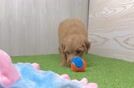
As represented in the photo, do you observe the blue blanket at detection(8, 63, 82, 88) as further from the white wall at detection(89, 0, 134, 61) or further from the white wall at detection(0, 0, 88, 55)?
the white wall at detection(0, 0, 88, 55)

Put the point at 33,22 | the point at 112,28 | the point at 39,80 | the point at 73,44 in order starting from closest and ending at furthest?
the point at 39,80, the point at 73,44, the point at 112,28, the point at 33,22

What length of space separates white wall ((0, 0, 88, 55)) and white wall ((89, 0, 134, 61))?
227 mm

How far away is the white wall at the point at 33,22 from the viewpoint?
256 centimetres

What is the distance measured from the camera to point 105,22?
2.52 metres

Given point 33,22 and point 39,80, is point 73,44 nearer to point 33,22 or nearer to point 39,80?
point 33,22

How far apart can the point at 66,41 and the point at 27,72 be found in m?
1.07

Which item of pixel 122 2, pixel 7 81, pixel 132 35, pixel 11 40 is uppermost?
pixel 7 81

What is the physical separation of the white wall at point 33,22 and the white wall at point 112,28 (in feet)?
0.74

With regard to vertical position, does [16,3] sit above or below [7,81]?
below

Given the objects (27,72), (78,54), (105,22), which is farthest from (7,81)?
(105,22)

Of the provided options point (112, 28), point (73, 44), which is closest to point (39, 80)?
point (73, 44)

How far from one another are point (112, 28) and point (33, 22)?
0.73 m

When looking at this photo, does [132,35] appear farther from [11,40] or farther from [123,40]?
[11,40]

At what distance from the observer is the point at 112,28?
2398mm
